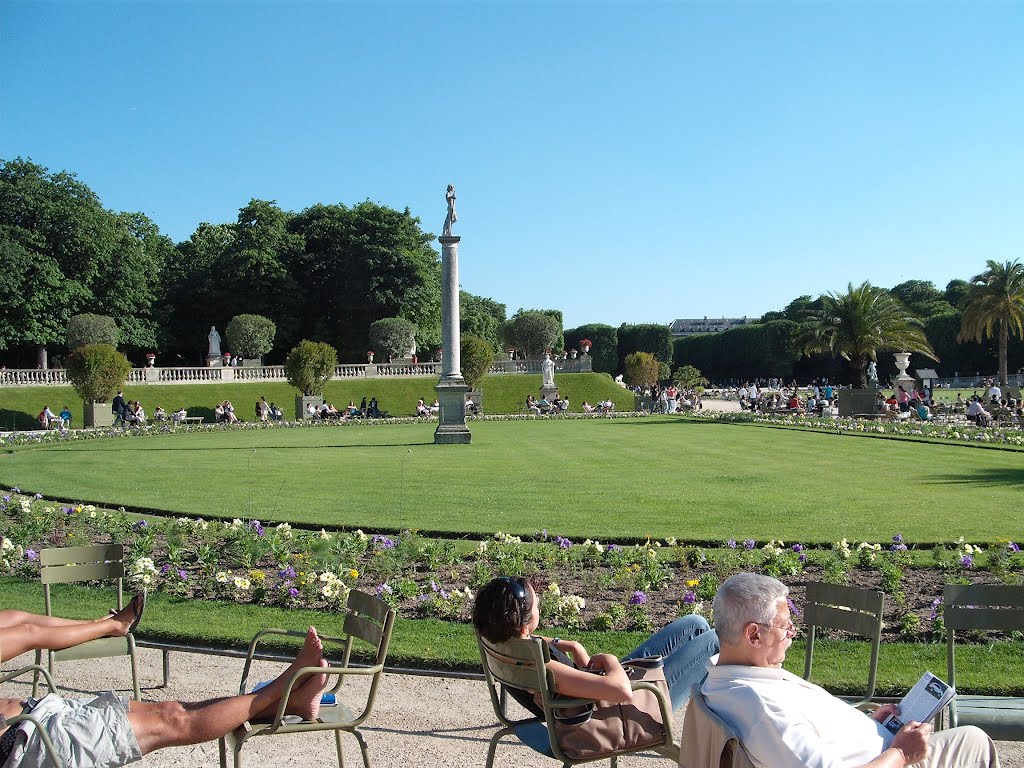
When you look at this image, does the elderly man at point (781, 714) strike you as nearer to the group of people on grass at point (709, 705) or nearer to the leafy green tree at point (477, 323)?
the group of people on grass at point (709, 705)

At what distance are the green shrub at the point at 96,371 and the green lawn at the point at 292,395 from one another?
13.6 feet

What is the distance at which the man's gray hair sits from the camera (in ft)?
9.50

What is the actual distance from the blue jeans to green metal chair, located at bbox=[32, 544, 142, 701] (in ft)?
8.67

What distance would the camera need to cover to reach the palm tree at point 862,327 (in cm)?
3441

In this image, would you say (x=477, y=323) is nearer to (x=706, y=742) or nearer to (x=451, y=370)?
(x=451, y=370)

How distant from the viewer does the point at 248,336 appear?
4806cm

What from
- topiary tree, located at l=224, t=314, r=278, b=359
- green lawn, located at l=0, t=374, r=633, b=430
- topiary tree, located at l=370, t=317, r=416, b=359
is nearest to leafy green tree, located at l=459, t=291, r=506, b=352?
topiary tree, located at l=370, t=317, r=416, b=359

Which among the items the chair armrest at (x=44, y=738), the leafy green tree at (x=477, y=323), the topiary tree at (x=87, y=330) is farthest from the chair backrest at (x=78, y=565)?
the leafy green tree at (x=477, y=323)

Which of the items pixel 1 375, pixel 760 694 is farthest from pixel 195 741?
pixel 1 375

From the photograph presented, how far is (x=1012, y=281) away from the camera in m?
42.5

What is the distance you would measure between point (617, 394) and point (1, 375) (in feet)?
95.0

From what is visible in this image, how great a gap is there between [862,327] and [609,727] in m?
33.6

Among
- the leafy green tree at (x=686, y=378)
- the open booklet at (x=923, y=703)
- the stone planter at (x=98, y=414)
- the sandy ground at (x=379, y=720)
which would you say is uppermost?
the leafy green tree at (x=686, y=378)

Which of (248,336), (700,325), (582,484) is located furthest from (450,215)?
(700,325)
